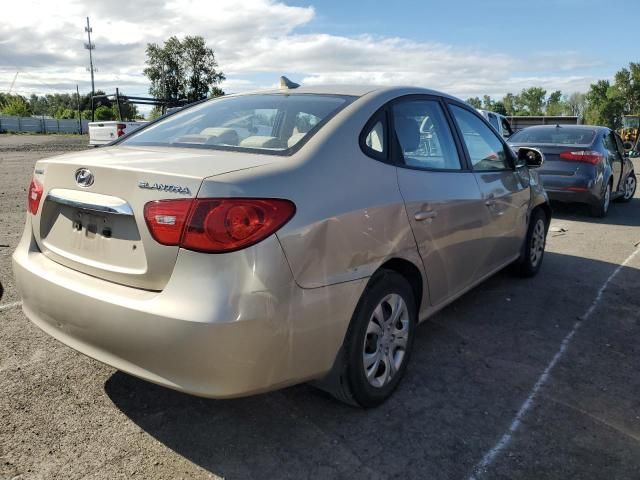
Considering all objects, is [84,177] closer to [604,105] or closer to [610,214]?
→ [610,214]

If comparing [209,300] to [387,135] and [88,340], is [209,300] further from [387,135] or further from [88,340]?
[387,135]

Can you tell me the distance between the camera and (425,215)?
307 centimetres

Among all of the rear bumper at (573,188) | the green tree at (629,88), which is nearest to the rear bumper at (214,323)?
the rear bumper at (573,188)

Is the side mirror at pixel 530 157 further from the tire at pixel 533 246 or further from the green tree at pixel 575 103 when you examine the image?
the green tree at pixel 575 103

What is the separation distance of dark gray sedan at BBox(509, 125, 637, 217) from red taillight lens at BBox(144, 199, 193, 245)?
7777mm

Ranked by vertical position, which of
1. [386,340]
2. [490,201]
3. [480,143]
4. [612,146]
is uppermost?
[480,143]

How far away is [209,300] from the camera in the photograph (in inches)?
82.9

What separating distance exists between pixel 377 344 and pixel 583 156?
23.8 feet

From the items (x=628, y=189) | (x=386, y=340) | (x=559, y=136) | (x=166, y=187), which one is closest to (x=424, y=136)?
(x=386, y=340)

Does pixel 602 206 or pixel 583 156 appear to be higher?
pixel 583 156

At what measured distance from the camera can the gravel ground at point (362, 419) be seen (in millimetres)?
2424

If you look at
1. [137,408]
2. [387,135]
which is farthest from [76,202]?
[387,135]

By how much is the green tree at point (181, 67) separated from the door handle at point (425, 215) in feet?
230

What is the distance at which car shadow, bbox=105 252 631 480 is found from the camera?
245 centimetres
